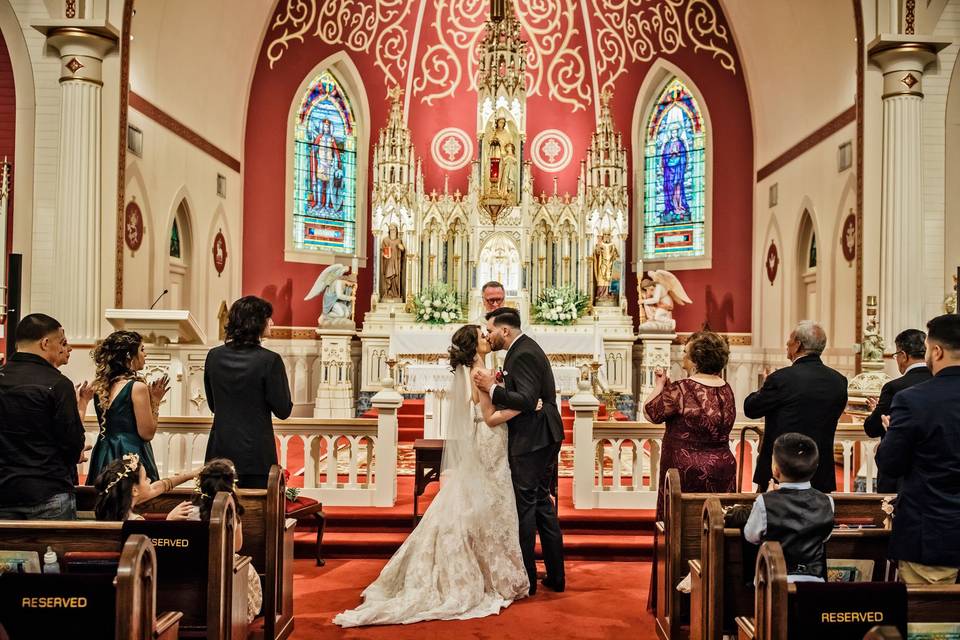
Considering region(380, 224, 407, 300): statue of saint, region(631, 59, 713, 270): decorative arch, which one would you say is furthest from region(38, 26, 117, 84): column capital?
region(631, 59, 713, 270): decorative arch

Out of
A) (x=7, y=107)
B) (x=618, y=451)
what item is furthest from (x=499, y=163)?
(x=618, y=451)

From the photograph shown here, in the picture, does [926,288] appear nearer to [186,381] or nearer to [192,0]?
[186,381]

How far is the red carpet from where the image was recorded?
424 cm

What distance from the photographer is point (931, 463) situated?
2.98 m

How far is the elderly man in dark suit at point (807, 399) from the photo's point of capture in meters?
4.21

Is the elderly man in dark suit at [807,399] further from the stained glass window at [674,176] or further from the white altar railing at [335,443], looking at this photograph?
the stained glass window at [674,176]

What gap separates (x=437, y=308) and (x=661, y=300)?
3.24 meters

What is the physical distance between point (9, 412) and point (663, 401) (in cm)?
286

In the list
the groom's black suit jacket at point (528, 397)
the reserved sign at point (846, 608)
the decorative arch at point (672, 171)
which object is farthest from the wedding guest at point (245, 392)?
the decorative arch at point (672, 171)

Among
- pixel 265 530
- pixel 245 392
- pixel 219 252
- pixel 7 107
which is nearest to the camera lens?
pixel 265 530

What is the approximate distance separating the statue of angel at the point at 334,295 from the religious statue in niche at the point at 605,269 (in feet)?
11.9

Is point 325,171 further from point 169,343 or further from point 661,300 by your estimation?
point 169,343

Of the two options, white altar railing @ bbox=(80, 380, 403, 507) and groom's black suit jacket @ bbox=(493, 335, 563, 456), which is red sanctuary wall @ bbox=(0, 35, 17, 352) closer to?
white altar railing @ bbox=(80, 380, 403, 507)

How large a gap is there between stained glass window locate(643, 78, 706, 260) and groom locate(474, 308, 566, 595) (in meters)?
9.37
